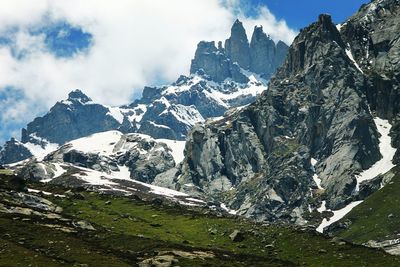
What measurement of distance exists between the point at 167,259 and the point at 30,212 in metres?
43.4

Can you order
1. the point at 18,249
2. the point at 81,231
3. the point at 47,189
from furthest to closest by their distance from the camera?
the point at 47,189 < the point at 81,231 < the point at 18,249

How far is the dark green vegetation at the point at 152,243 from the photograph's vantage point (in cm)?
9850

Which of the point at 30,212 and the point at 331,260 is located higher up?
the point at 30,212

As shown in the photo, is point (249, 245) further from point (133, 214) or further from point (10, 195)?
point (10, 195)

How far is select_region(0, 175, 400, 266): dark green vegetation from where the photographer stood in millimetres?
98500

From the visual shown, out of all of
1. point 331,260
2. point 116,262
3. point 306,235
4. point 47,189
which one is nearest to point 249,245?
point 306,235

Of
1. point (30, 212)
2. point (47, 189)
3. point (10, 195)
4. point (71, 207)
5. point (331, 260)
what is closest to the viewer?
point (331, 260)

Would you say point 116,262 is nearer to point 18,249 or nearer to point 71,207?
point 18,249

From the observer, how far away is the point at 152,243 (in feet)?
389

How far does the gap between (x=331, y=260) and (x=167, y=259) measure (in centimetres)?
3327

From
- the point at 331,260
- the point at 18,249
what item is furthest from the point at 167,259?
the point at 331,260

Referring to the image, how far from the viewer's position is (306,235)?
13588cm

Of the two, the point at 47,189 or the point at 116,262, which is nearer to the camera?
the point at 116,262

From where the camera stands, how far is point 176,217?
557 ft
